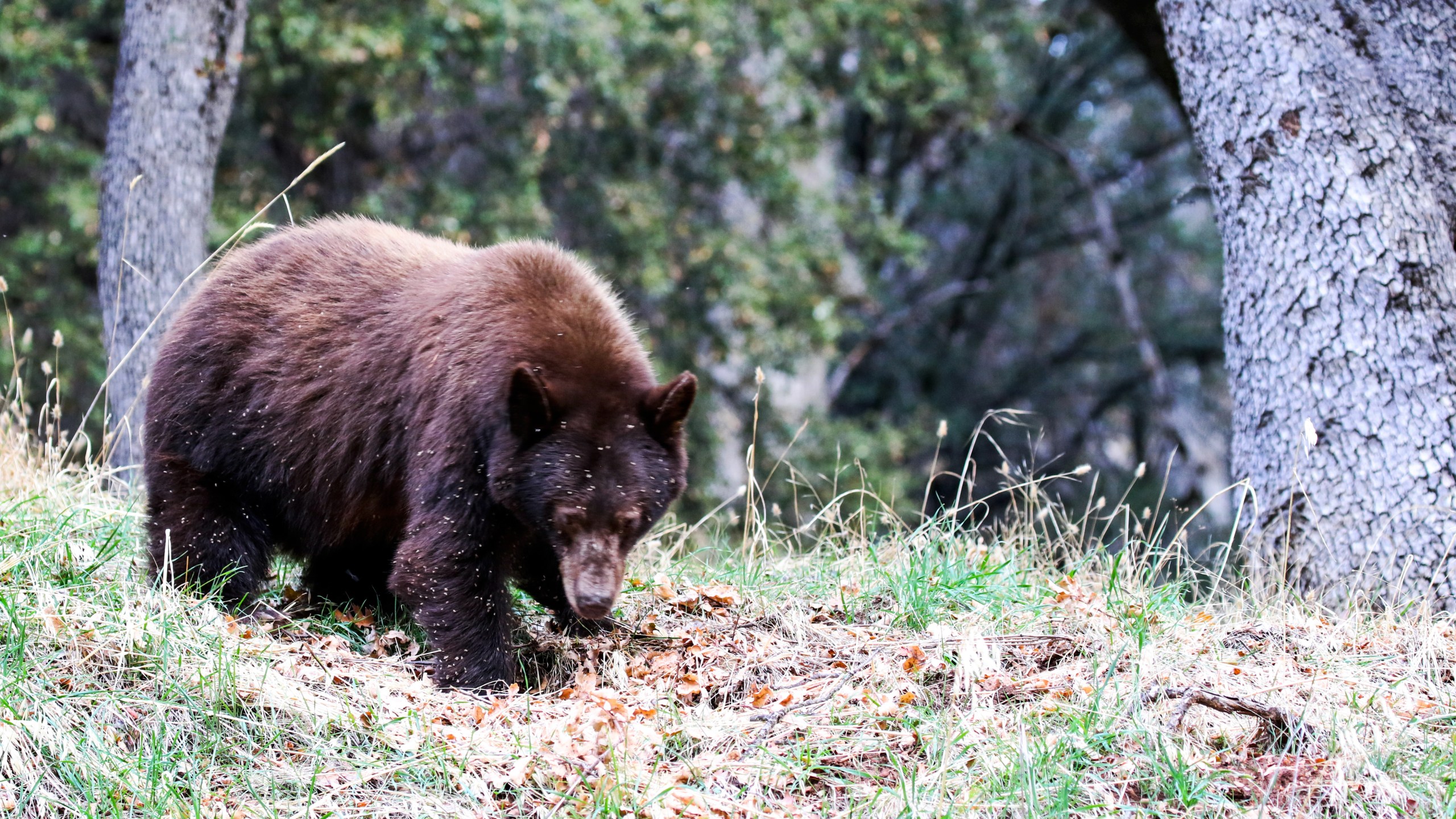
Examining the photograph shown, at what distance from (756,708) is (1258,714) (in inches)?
56.0

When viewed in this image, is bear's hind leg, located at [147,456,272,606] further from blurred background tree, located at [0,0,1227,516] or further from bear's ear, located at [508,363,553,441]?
blurred background tree, located at [0,0,1227,516]

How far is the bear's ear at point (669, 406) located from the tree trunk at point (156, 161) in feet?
9.14

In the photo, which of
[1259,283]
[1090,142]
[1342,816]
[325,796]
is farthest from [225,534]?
[1090,142]

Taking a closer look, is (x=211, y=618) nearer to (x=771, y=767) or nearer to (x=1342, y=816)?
(x=771, y=767)

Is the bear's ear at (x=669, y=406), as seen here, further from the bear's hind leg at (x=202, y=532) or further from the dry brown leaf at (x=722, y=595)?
the bear's hind leg at (x=202, y=532)

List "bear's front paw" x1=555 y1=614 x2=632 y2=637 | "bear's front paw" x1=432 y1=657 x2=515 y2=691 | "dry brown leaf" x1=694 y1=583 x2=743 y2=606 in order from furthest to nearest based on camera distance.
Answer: "dry brown leaf" x1=694 y1=583 x2=743 y2=606 < "bear's front paw" x1=555 y1=614 x2=632 y2=637 < "bear's front paw" x1=432 y1=657 x2=515 y2=691

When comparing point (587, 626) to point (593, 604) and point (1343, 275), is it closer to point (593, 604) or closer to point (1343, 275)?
point (593, 604)

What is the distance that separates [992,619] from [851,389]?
14.0 metres

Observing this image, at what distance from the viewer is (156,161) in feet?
18.3

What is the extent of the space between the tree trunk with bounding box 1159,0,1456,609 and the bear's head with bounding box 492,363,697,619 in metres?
2.41

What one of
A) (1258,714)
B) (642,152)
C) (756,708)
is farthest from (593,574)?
(642,152)

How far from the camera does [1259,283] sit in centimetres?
496

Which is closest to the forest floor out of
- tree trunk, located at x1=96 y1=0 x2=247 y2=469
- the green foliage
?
tree trunk, located at x1=96 y1=0 x2=247 y2=469

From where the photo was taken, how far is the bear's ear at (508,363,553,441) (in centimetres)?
370
